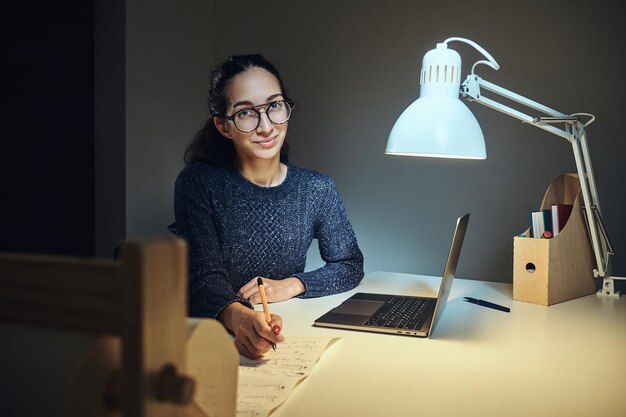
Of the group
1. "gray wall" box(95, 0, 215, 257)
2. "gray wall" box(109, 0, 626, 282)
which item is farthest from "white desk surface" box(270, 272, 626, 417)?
A: "gray wall" box(95, 0, 215, 257)

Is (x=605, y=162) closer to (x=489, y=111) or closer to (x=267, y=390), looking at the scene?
(x=489, y=111)

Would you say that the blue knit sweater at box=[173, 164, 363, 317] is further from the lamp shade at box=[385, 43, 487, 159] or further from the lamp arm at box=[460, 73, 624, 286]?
the lamp arm at box=[460, 73, 624, 286]

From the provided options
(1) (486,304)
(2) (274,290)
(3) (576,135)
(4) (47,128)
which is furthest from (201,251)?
(3) (576,135)

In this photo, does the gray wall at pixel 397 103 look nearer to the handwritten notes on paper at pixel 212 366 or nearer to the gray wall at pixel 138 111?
the gray wall at pixel 138 111

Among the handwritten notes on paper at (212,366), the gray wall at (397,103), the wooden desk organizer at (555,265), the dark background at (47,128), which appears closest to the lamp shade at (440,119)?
the wooden desk organizer at (555,265)

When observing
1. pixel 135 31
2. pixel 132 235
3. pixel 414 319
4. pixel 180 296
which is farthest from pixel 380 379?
pixel 135 31

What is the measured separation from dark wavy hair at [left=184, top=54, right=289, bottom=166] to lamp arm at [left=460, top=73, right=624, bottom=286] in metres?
0.58

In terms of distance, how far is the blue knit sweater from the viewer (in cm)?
161

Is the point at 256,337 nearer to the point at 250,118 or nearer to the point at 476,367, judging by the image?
the point at 476,367

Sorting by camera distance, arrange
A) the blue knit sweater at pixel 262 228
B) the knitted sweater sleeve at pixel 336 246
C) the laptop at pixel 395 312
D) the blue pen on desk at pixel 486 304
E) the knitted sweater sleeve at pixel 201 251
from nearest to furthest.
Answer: the laptop at pixel 395 312
the knitted sweater sleeve at pixel 201 251
the blue pen on desk at pixel 486 304
the blue knit sweater at pixel 262 228
the knitted sweater sleeve at pixel 336 246

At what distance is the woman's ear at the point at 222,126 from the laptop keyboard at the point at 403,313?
69cm

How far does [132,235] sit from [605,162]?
1.65m

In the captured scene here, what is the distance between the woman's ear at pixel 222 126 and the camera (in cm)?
179

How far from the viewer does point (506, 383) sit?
0.95 m
